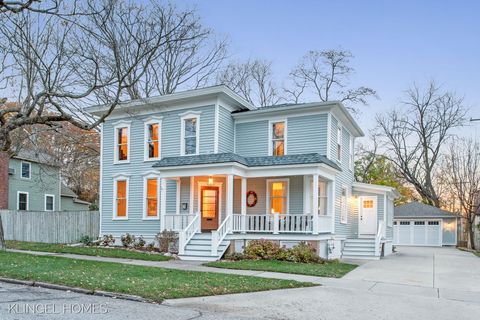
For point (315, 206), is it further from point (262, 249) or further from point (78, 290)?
point (78, 290)

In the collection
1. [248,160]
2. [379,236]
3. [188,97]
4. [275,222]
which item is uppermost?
[188,97]

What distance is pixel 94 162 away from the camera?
35.0m

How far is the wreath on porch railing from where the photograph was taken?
18266 mm

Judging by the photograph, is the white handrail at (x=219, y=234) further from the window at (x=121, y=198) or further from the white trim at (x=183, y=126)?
the window at (x=121, y=198)

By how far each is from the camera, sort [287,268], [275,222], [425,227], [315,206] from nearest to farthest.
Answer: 1. [287,268]
2. [315,206]
3. [275,222]
4. [425,227]

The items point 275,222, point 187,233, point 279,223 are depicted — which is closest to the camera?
point 187,233

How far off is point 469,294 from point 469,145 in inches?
844

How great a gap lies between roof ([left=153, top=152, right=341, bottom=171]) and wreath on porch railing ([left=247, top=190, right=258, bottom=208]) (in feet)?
5.15

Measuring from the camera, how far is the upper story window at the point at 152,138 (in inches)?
765

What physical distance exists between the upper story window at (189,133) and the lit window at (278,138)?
3.27m

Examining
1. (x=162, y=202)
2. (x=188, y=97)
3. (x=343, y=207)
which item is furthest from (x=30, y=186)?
(x=343, y=207)

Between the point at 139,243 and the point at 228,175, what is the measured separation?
528 cm

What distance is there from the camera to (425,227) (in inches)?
1293

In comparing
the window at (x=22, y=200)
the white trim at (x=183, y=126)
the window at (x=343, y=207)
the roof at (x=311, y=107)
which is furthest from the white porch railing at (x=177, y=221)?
the window at (x=22, y=200)
